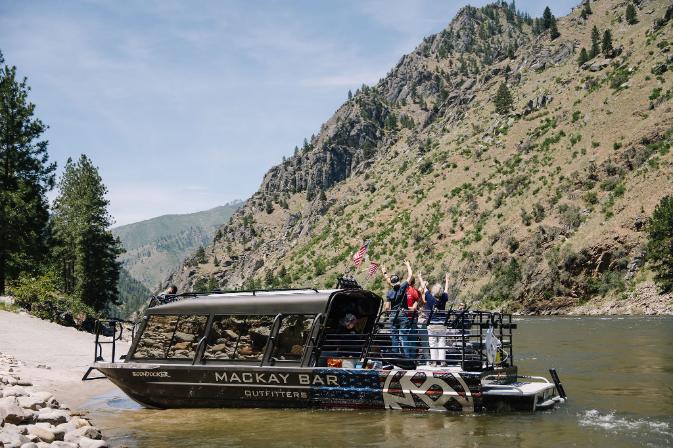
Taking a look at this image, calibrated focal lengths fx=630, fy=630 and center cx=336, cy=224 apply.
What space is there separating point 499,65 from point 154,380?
147701mm

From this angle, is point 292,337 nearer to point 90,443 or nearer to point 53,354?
point 90,443

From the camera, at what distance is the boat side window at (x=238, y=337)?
14.9 meters

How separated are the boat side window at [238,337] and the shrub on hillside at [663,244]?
46.8 meters

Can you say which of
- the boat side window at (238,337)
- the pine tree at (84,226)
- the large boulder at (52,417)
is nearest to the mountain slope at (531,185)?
the pine tree at (84,226)

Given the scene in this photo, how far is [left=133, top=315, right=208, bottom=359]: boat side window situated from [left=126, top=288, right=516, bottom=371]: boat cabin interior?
2 cm

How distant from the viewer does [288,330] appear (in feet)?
48.5

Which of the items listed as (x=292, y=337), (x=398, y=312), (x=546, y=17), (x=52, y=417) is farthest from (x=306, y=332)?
(x=546, y=17)

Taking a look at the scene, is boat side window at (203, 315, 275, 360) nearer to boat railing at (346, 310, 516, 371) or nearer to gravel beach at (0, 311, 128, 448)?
boat railing at (346, 310, 516, 371)

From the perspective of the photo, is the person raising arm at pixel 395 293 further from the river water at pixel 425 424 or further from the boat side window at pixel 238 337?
the boat side window at pixel 238 337

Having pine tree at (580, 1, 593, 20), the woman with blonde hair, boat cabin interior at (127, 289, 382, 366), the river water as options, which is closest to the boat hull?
the river water

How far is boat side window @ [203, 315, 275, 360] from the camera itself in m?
14.9

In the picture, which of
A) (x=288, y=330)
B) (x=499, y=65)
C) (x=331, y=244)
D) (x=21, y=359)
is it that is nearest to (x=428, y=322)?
(x=288, y=330)

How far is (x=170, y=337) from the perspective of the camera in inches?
624

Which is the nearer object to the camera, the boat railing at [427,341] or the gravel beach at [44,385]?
the gravel beach at [44,385]
